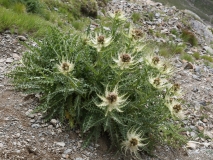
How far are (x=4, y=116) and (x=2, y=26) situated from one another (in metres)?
3.00

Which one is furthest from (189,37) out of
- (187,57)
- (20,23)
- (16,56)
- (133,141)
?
(133,141)

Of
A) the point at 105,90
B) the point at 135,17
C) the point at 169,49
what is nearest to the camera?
the point at 105,90

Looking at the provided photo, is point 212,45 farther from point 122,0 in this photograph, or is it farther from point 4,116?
point 4,116

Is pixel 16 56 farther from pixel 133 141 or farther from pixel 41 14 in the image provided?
pixel 41 14

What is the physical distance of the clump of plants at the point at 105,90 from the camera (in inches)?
191

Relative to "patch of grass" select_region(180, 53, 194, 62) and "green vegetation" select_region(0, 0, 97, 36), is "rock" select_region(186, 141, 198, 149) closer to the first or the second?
"green vegetation" select_region(0, 0, 97, 36)

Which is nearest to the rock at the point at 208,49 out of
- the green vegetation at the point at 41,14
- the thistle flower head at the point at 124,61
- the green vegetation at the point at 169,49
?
the green vegetation at the point at 169,49

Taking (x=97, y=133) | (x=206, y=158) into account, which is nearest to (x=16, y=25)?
(x=97, y=133)

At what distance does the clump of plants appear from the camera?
4848 mm

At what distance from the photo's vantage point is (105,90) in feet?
16.4

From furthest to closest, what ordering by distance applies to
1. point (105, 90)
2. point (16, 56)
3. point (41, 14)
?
point (41, 14) → point (16, 56) → point (105, 90)

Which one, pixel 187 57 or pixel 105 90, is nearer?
pixel 105 90

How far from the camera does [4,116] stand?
199 inches

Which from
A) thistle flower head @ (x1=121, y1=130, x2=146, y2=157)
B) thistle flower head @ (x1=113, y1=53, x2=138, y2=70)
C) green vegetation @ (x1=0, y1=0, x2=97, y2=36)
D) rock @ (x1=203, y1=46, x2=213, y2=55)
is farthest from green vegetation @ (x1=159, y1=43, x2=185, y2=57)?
thistle flower head @ (x1=113, y1=53, x2=138, y2=70)
